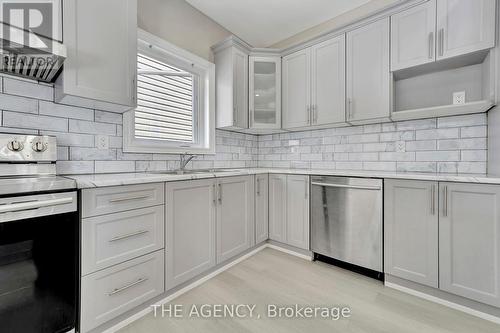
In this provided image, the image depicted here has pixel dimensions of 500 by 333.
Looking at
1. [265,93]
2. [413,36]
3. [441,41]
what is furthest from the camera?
[265,93]

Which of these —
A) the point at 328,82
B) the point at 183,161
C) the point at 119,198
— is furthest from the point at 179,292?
the point at 328,82

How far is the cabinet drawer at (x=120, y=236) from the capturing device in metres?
1.29

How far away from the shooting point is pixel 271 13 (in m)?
2.69

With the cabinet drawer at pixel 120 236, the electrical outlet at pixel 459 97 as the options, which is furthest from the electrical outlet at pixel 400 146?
the cabinet drawer at pixel 120 236

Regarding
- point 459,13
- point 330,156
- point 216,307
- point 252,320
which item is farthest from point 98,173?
point 459,13

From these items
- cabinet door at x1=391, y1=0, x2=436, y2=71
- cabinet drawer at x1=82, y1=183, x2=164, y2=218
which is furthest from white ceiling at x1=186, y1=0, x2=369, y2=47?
cabinet drawer at x1=82, y1=183, x2=164, y2=218

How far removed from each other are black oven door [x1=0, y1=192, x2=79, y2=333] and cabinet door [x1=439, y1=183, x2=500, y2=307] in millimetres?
2423

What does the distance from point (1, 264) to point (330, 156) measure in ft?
9.46

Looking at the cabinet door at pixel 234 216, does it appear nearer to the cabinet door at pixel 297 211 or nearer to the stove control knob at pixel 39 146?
the cabinet door at pixel 297 211

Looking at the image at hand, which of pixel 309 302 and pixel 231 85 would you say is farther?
pixel 231 85

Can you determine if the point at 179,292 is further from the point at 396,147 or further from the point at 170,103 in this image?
the point at 396,147

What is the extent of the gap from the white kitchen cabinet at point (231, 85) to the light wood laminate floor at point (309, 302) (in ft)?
5.46

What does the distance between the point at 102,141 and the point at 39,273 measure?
3.37 feet

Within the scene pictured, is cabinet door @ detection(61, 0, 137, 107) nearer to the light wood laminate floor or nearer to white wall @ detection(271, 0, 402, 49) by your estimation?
the light wood laminate floor
